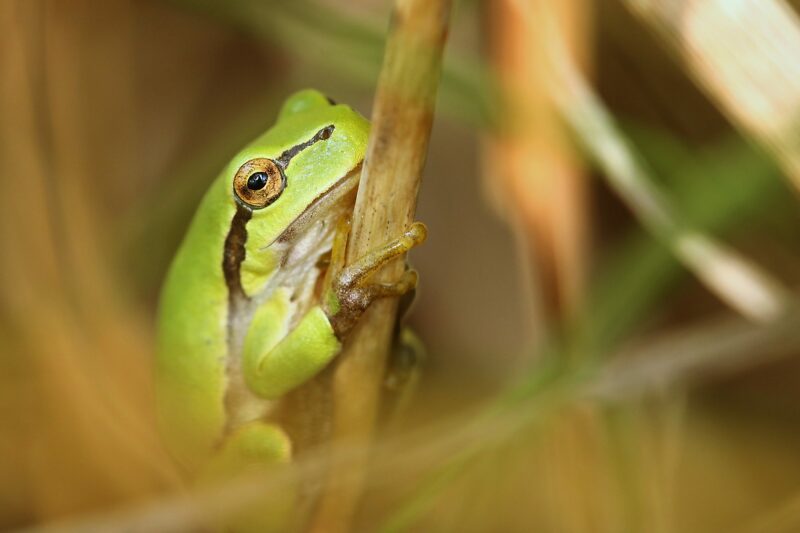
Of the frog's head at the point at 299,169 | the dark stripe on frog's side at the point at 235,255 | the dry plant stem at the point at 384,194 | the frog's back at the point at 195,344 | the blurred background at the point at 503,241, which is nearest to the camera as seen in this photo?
the dry plant stem at the point at 384,194

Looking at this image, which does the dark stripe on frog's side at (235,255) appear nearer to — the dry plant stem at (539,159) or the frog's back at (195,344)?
the frog's back at (195,344)

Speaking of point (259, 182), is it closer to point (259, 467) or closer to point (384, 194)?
point (384, 194)

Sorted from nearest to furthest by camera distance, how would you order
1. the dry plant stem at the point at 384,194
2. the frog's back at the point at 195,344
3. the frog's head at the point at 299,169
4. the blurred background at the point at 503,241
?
the dry plant stem at the point at 384,194 < the frog's head at the point at 299,169 < the frog's back at the point at 195,344 < the blurred background at the point at 503,241

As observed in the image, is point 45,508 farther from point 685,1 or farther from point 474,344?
point 685,1

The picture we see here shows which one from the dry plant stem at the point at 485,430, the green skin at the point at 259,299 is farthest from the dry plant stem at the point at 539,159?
the green skin at the point at 259,299

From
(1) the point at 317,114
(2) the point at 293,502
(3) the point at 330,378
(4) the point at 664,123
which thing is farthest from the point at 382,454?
(4) the point at 664,123

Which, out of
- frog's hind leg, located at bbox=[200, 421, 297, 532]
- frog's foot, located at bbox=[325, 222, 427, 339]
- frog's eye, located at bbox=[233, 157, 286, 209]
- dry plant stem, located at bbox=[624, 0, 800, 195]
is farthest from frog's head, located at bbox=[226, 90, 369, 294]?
dry plant stem, located at bbox=[624, 0, 800, 195]

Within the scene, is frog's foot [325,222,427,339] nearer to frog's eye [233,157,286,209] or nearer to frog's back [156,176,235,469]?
frog's eye [233,157,286,209]
